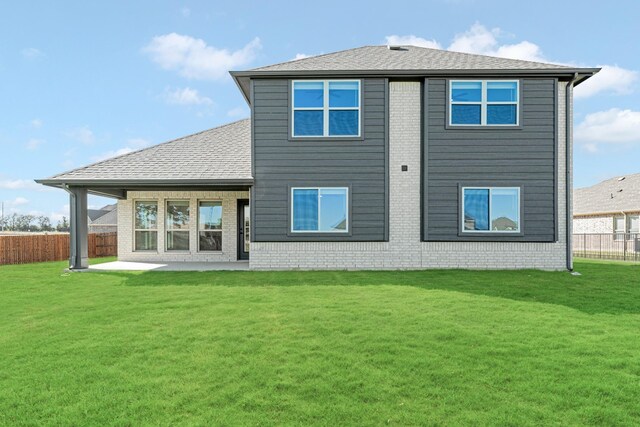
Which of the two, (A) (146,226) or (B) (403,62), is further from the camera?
(A) (146,226)

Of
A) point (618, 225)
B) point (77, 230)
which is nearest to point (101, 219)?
→ point (77, 230)

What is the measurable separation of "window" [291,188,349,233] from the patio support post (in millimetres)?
6689

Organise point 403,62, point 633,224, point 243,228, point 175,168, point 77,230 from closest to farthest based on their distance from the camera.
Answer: point 77,230, point 403,62, point 175,168, point 243,228, point 633,224

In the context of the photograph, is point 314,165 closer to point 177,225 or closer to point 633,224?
point 177,225

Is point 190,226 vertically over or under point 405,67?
under

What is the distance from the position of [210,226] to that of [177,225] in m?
1.32

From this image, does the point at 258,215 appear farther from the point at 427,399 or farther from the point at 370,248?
the point at 427,399

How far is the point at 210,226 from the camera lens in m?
15.4

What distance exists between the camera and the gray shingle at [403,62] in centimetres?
1204

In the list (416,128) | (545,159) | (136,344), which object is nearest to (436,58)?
(416,128)

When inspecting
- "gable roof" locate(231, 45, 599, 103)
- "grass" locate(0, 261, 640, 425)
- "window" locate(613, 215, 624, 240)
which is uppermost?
"gable roof" locate(231, 45, 599, 103)

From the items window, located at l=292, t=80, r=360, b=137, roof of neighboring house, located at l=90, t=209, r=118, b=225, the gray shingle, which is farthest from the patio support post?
roof of neighboring house, located at l=90, t=209, r=118, b=225

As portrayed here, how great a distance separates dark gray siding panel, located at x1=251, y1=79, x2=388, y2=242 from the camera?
12094 mm

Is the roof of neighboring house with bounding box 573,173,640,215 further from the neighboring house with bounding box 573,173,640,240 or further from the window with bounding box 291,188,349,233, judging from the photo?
the window with bounding box 291,188,349,233
